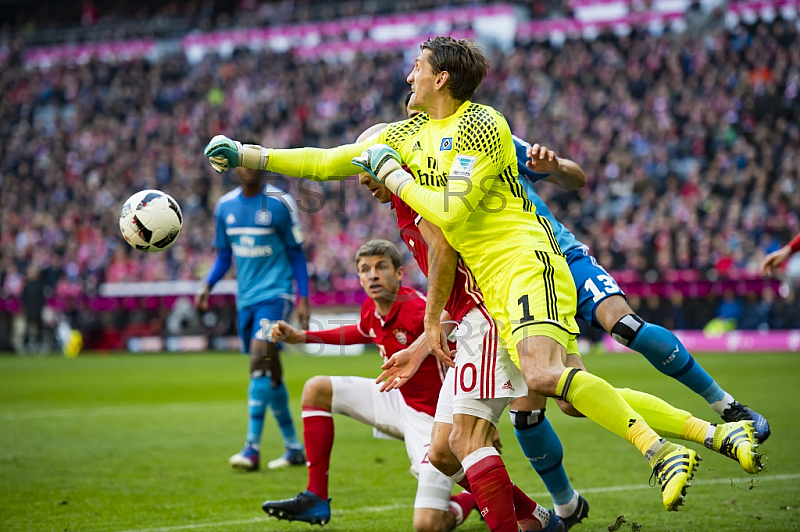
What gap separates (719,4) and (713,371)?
16.5 metres

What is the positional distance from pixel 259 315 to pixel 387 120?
20.2 m

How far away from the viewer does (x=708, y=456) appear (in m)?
7.67

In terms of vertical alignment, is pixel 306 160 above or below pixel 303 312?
above

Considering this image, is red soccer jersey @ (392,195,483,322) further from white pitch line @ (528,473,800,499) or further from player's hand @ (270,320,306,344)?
white pitch line @ (528,473,800,499)

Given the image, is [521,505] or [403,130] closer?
[403,130]

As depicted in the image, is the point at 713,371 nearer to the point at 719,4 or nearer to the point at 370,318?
the point at 370,318

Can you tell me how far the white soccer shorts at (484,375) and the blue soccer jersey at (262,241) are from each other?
13.7ft

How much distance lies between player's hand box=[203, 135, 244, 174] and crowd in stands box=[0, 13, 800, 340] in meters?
15.7

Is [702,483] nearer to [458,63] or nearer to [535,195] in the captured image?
[535,195]

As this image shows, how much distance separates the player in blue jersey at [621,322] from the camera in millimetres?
5367

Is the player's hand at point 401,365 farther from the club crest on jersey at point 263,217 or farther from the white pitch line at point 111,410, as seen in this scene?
the white pitch line at point 111,410

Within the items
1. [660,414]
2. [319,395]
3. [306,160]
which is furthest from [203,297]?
[660,414]

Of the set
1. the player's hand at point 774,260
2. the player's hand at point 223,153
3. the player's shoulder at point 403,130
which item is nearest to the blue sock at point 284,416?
the player's hand at point 223,153

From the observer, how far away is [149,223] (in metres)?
5.35
